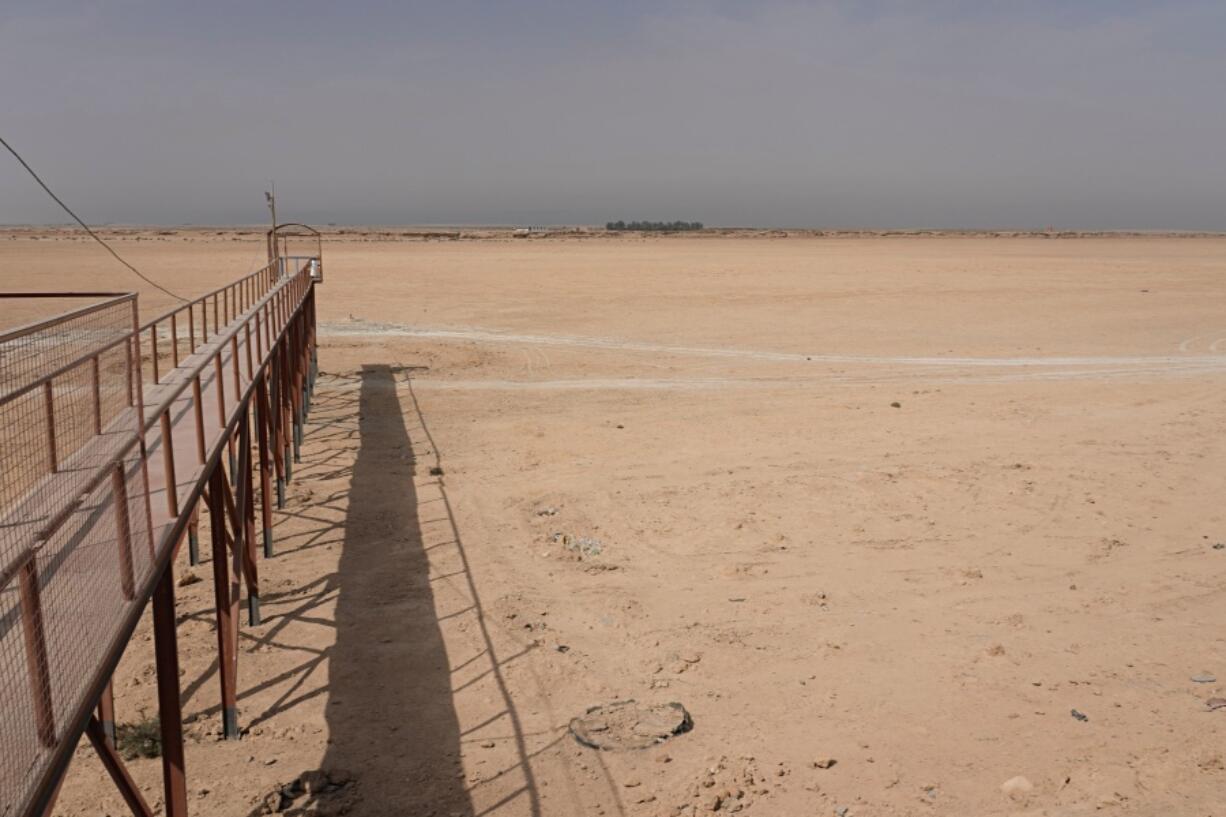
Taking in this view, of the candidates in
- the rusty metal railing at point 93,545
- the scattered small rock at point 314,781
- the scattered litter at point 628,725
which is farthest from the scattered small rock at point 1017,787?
the rusty metal railing at point 93,545

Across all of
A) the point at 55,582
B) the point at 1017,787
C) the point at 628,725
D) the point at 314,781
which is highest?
the point at 55,582

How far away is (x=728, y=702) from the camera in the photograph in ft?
26.7

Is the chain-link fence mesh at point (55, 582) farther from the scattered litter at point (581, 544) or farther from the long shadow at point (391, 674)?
the scattered litter at point (581, 544)

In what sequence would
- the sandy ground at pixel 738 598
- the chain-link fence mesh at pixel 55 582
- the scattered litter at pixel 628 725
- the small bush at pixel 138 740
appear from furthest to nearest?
the scattered litter at pixel 628 725 → the small bush at pixel 138 740 → the sandy ground at pixel 738 598 → the chain-link fence mesh at pixel 55 582

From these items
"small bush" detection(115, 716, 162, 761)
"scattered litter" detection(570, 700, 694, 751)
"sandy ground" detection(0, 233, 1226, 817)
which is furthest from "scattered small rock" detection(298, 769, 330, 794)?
"scattered litter" detection(570, 700, 694, 751)

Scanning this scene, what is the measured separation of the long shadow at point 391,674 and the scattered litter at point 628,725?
971mm

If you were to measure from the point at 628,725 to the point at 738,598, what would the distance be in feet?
8.79

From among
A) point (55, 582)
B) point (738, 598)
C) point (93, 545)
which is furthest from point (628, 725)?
point (55, 582)

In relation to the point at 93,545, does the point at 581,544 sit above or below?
below

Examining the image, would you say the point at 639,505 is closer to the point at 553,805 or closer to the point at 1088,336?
the point at 553,805

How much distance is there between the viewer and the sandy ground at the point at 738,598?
713 cm

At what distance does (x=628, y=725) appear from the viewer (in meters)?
7.79

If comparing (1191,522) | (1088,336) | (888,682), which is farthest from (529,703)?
(1088,336)

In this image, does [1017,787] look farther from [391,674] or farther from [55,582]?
[55,582]
